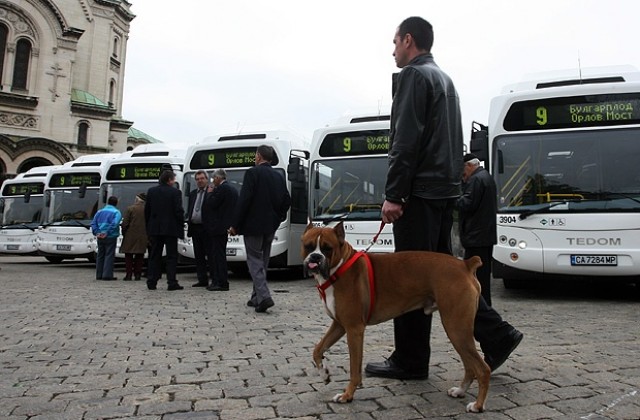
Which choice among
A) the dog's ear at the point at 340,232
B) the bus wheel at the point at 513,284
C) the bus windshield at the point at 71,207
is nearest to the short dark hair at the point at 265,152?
the dog's ear at the point at 340,232

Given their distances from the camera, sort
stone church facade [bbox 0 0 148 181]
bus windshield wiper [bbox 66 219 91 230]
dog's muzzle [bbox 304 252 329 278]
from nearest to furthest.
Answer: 1. dog's muzzle [bbox 304 252 329 278]
2. bus windshield wiper [bbox 66 219 91 230]
3. stone church facade [bbox 0 0 148 181]

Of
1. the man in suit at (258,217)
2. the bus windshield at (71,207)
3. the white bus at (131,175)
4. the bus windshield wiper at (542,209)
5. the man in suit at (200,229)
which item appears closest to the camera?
the man in suit at (258,217)

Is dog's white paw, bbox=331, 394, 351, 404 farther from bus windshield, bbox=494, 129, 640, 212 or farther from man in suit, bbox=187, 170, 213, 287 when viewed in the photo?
man in suit, bbox=187, 170, 213, 287

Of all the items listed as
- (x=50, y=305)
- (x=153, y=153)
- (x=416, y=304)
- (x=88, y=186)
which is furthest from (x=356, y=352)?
(x=88, y=186)

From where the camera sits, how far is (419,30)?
13.0ft

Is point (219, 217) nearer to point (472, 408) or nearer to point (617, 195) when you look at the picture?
point (617, 195)

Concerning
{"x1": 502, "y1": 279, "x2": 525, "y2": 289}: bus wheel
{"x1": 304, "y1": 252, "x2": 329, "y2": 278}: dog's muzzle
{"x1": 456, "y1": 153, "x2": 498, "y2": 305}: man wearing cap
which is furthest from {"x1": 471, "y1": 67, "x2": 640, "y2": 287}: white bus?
{"x1": 304, "y1": 252, "x2": 329, "y2": 278}: dog's muzzle

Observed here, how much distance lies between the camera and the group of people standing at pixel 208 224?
24.1 feet

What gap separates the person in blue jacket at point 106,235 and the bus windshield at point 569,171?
27.7 feet

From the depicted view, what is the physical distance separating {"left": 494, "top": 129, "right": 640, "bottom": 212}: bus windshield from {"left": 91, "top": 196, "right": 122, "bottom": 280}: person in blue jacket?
846cm

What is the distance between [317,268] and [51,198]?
1603 centimetres

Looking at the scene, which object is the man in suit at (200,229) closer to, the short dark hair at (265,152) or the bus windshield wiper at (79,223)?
the short dark hair at (265,152)

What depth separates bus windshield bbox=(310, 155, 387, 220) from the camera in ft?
35.2

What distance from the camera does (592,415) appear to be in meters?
2.98
